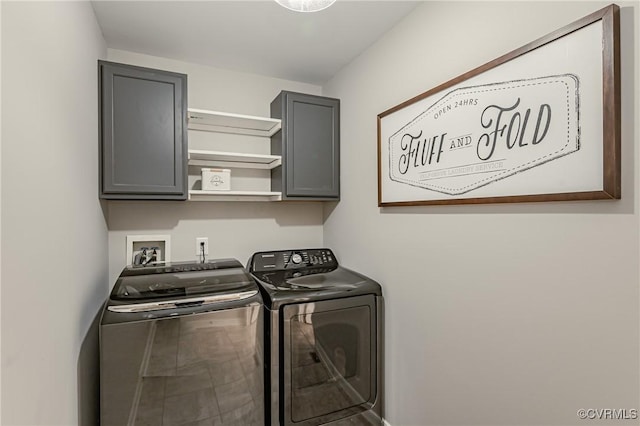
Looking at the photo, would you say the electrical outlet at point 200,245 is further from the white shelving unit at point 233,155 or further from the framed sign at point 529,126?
the framed sign at point 529,126

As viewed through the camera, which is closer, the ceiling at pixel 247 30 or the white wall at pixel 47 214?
the white wall at pixel 47 214

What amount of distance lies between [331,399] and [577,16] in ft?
6.63

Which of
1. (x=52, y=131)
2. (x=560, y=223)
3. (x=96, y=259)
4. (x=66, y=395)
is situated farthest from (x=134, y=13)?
(x=560, y=223)

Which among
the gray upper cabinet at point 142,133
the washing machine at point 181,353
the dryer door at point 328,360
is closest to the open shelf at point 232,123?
the gray upper cabinet at point 142,133

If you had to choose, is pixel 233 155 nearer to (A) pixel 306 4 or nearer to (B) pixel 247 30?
(B) pixel 247 30

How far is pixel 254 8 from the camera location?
1.60m

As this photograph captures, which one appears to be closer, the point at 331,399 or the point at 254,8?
the point at 254,8

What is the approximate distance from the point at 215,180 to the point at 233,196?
0.60 feet

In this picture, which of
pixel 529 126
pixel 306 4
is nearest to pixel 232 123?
pixel 306 4

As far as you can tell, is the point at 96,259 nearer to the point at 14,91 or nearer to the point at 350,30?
the point at 14,91

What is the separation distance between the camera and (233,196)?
221cm

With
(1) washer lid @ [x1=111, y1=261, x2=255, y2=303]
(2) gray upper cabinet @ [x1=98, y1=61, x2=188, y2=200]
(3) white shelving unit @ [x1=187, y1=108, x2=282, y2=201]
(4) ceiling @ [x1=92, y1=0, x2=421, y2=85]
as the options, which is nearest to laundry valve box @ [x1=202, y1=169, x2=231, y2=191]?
(3) white shelving unit @ [x1=187, y1=108, x2=282, y2=201]

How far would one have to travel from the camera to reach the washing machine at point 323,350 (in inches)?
65.2

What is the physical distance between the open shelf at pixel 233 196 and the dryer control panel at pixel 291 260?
1.36 feet
